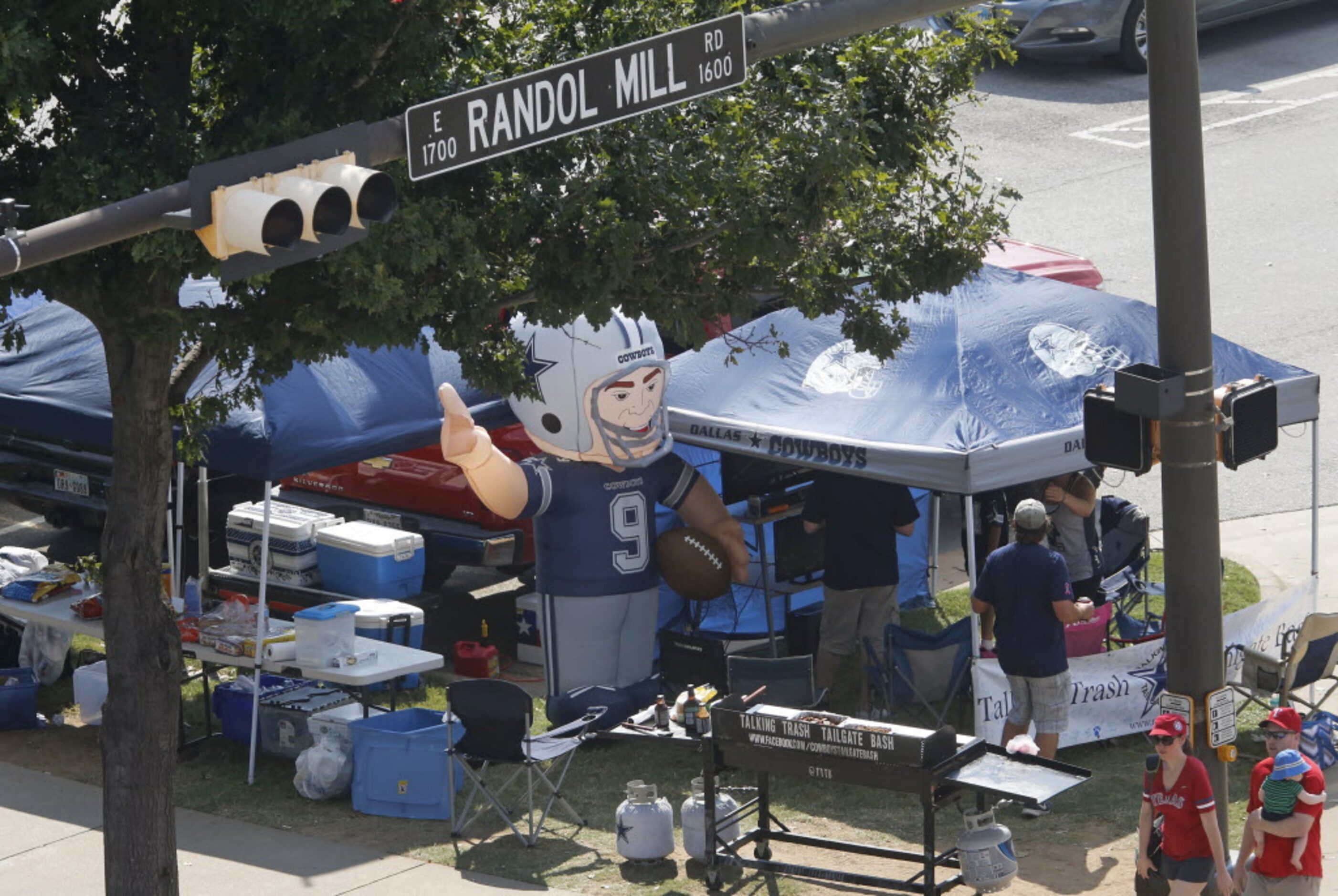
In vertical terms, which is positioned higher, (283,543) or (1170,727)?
(1170,727)

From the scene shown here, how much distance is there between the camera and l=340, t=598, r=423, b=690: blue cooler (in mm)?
12562

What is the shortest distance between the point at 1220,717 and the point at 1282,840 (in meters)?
0.58

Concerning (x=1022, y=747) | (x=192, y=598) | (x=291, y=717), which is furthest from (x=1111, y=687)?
(x=192, y=598)

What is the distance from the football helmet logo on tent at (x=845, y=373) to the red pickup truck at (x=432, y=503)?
86.9 inches

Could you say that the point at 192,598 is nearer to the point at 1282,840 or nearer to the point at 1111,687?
the point at 1111,687

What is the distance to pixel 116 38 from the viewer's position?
845 cm

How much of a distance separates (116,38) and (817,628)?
6248 millimetres

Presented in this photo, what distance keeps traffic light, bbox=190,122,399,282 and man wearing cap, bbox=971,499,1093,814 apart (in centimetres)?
544

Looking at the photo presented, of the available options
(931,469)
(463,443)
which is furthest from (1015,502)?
(463,443)

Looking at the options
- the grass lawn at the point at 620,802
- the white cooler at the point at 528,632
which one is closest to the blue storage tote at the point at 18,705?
the grass lawn at the point at 620,802

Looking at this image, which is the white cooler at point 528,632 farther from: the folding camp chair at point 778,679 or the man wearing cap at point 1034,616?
the man wearing cap at point 1034,616

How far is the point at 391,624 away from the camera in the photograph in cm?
1259

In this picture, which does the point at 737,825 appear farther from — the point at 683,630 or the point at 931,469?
the point at 683,630

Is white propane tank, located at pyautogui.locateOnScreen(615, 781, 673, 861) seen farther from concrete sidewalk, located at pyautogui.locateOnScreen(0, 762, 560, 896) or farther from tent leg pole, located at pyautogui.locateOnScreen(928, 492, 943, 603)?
tent leg pole, located at pyautogui.locateOnScreen(928, 492, 943, 603)
